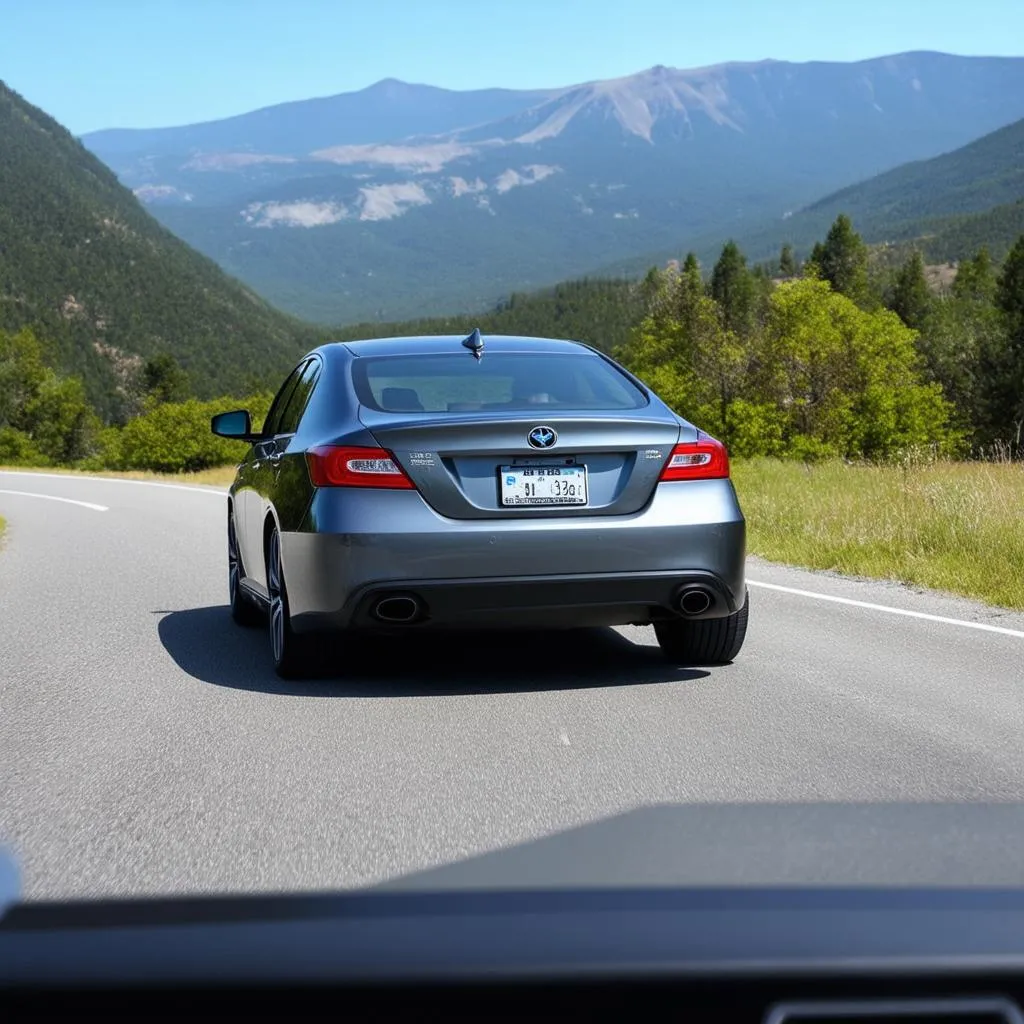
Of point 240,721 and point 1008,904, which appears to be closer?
point 1008,904

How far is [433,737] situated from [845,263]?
113 metres

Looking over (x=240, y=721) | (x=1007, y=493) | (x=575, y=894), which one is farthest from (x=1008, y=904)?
(x=1007, y=493)

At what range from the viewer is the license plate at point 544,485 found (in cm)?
632

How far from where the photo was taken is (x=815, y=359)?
6900cm

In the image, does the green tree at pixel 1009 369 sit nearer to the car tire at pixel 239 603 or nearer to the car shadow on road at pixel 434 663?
the car tire at pixel 239 603

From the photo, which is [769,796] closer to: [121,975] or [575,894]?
[575,894]

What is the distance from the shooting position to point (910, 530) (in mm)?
13117

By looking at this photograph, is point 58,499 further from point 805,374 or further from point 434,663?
point 805,374

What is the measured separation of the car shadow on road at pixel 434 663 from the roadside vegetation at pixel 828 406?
3646 millimetres

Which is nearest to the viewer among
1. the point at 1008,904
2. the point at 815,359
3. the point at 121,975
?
the point at 121,975

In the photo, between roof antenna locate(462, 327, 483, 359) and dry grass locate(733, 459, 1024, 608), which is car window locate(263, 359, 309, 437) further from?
dry grass locate(733, 459, 1024, 608)

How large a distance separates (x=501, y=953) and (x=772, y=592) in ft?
31.4

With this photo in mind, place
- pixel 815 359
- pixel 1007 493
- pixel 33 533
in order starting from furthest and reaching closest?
pixel 815 359
pixel 33 533
pixel 1007 493

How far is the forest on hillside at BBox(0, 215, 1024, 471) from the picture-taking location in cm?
6850
